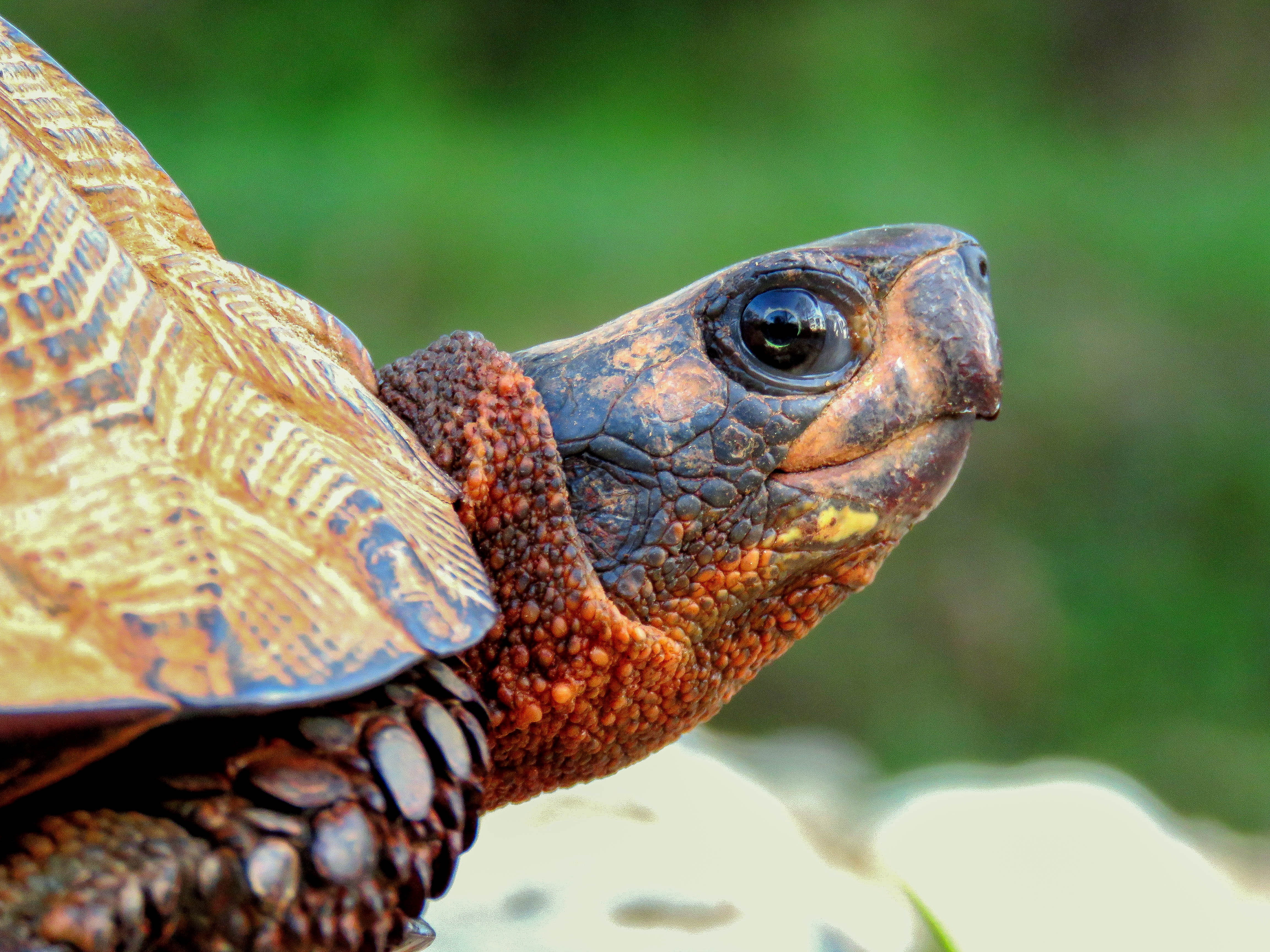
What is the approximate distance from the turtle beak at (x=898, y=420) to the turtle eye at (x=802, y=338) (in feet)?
0.10

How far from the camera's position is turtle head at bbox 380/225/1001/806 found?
1016 mm

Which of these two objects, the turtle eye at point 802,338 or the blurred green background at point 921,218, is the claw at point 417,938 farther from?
the blurred green background at point 921,218

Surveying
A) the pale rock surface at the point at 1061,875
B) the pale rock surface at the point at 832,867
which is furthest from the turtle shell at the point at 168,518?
the pale rock surface at the point at 1061,875

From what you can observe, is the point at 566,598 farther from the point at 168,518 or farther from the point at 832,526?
the point at 168,518

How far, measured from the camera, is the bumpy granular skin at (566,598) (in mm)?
1009

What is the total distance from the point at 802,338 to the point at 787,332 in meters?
0.02

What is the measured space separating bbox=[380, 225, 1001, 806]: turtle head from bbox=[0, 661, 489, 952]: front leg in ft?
0.68

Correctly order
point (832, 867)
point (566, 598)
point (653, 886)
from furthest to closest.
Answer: point (832, 867) < point (653, 886) < point (566, 598)

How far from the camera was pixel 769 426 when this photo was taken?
1.04m

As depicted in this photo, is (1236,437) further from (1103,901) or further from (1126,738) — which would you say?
(1103,901)

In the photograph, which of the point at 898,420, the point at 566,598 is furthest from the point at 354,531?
the point at 898,420

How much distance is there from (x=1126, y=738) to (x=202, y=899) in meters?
3.16

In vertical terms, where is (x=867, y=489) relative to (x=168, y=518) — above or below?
above

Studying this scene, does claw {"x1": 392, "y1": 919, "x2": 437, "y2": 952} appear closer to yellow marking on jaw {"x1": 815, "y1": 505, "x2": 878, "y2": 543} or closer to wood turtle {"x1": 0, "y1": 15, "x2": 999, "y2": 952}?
wood turtle {"x1": 0, "y1": 15, "x2": 999, "y2": 952}
